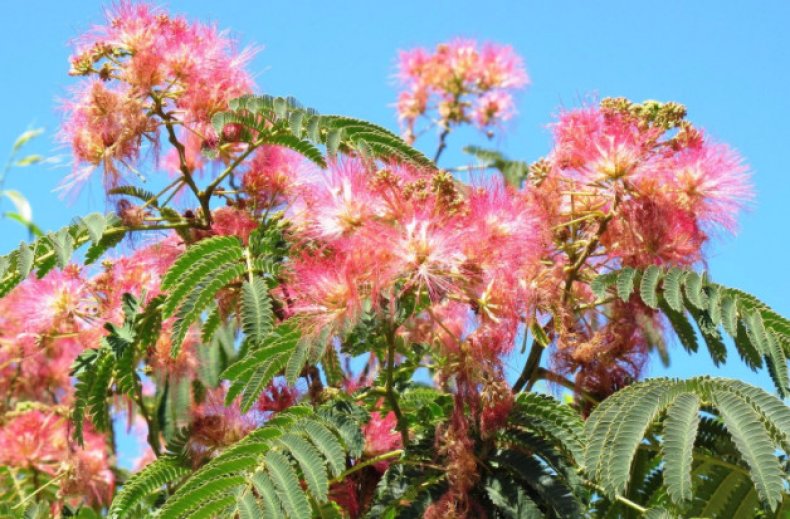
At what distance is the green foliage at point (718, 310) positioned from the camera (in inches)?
135

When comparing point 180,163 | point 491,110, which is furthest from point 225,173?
point 491,110

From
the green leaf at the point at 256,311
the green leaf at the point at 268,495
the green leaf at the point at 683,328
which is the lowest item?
the green leaf at the point at 268,495

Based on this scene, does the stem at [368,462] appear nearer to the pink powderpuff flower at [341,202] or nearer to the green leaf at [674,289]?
the pink powderpuff flower at [341,202]

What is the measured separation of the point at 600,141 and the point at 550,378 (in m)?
0.73

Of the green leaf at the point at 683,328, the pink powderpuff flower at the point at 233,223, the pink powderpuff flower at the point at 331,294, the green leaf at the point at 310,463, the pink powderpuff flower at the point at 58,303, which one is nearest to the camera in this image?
the green leaf at the point at 310,463

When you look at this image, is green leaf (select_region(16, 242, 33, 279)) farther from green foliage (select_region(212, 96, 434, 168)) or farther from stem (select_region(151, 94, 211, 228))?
green foliage (select_region(212, 96, 434, 168))

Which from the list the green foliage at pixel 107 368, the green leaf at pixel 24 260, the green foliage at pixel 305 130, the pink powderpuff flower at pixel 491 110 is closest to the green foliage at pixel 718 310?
the green foliage at pixel 305 130

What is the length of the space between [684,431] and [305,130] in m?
1.63

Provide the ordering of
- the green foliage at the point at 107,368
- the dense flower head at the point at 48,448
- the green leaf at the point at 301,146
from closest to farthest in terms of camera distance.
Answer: the green foliage at the point at 107,368, the green leaf at the point at 301,146, the dense flower head at the point at 48,448

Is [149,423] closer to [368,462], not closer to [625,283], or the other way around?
[368,462]

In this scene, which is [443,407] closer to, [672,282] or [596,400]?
[596,400]

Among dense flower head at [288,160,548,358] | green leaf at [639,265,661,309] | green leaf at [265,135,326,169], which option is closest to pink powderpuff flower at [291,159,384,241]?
dense flower head at [288,160,548,358]

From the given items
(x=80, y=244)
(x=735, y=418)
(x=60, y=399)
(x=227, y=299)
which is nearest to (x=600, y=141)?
(x=735, y=418)

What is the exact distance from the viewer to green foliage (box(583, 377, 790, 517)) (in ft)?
9.43
